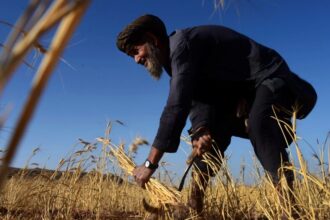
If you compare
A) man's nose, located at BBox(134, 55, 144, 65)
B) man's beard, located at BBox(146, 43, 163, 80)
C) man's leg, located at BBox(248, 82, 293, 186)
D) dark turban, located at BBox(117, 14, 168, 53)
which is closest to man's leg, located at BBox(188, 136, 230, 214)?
man's leg, located at BBox(248, 82, 293, 186)

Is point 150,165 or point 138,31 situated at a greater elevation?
point 138,31

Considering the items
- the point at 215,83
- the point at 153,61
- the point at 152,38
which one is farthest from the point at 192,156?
the point at 152,38

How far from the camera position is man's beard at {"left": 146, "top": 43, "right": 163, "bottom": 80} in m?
2.85

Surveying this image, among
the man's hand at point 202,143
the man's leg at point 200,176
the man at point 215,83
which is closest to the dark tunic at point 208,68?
the man at point 215,83

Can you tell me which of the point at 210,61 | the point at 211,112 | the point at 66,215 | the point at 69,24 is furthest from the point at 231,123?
the point at 69,24

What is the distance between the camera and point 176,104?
2.68m

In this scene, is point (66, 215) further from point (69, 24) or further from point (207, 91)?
point (69, 24)

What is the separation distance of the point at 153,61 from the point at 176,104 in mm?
338

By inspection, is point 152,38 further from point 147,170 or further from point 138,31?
point 147,170

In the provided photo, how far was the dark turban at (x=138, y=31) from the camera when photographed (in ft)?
9.23

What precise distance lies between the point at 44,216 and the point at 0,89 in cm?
312

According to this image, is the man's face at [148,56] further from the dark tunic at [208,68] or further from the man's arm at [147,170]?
the man's arm at [147,170]

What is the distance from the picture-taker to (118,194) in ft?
14.9

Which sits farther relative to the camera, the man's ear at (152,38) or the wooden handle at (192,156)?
the wooden handle at (192,156)
